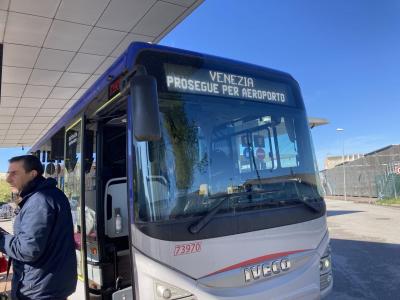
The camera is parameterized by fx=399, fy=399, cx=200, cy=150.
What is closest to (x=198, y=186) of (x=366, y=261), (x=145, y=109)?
(x=145, y=109)

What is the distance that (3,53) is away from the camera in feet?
28.8

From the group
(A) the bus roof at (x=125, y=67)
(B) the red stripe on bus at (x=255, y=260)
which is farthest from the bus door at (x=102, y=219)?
(B) the red stripe on bus at (x=255, y=260)

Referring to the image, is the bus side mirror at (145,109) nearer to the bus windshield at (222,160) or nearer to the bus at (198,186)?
the bus at (198,186)

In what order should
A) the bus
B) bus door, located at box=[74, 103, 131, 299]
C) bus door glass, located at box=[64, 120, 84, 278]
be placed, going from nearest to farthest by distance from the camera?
the bus < bus door, located at box=[74, 103, 131, 299] < bus door glass, located at box=[64, 120, 84, 278]

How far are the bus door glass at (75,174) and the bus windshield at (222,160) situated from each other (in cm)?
164

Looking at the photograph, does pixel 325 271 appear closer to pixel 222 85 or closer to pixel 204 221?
pixel 204 221

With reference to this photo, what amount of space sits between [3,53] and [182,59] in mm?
6928

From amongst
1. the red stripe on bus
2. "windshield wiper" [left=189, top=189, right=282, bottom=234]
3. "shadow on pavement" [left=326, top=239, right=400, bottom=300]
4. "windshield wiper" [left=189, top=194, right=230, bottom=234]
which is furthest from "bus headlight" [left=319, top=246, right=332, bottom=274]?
"shadow on pavement" [left=326, top=239, right=400, bottom=300]

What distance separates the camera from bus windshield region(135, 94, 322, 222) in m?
3.04

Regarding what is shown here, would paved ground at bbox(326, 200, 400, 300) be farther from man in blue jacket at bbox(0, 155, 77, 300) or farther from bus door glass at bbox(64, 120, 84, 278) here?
man in blue jacket at bbox(0, 155, 77, 300)

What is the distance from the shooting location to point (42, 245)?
2977 millimetres

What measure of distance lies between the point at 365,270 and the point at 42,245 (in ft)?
23.3

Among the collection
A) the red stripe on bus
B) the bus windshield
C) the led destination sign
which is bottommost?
the red stripe on bus

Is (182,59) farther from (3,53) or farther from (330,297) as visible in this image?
(3,53)
